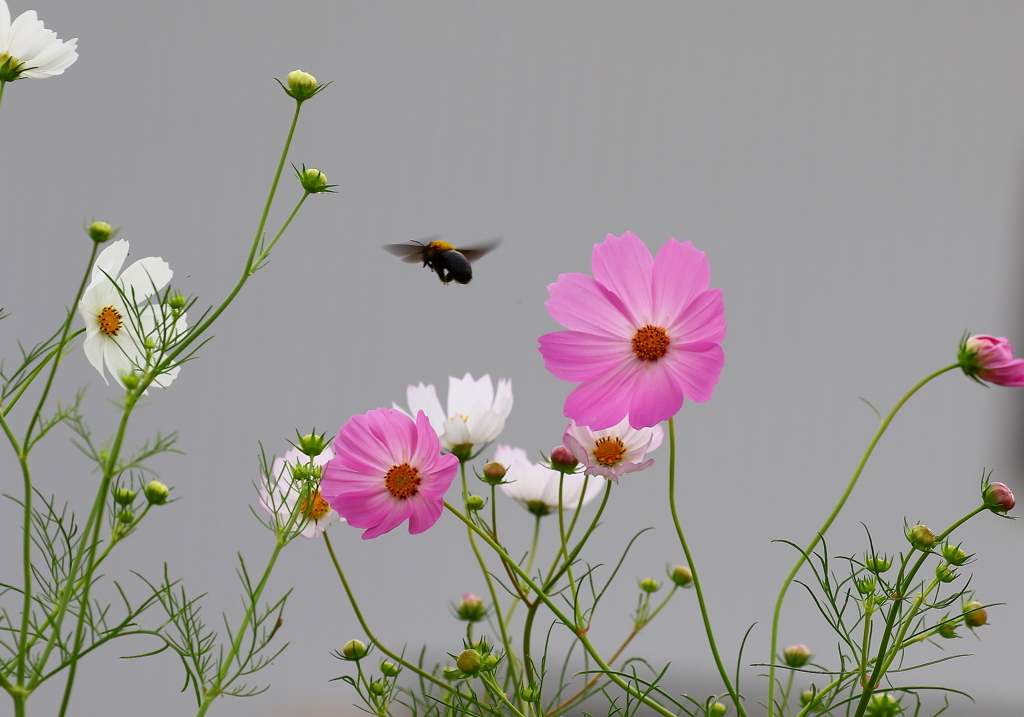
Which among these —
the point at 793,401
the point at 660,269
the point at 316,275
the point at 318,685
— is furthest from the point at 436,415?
the point at 793,401

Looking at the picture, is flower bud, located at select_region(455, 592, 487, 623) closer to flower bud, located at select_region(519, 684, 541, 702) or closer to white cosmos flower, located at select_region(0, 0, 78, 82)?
flower bud, located at select_region(519, 684, 541, 702)

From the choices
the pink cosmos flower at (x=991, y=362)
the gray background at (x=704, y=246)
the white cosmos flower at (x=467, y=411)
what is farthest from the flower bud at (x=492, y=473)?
the gray background at (x=704, y=246)

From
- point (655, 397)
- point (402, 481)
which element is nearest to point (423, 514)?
point (402, 481)

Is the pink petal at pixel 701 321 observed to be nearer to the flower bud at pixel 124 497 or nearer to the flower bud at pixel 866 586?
the flower bud at pixel 866 586

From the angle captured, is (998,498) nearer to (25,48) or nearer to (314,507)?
(314,507)

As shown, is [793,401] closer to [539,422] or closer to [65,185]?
[539,422]
